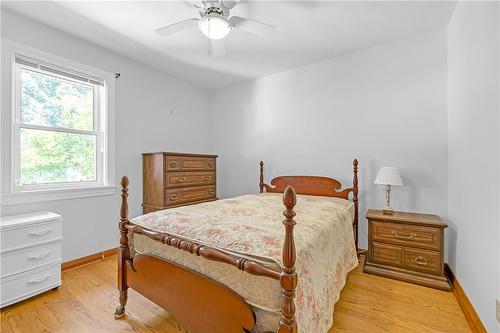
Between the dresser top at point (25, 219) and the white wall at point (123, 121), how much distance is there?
10 centimetres

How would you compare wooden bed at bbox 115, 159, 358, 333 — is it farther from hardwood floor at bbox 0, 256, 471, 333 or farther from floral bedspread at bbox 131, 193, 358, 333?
hardwood floor at bbox 0, 256, 471, 333

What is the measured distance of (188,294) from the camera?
142cm

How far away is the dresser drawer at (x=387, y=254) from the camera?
95.8 inches

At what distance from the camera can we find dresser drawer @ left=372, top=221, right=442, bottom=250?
2.27m

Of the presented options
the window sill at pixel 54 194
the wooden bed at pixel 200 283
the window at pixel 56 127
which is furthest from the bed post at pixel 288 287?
the window at pixel 56 127

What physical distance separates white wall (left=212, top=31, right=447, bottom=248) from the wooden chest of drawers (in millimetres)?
868

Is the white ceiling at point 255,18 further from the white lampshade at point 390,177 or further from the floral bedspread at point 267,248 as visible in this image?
the floral bedspread at point 267,248

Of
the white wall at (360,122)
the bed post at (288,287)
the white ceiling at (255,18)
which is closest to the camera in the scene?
the bed post at (288,287)

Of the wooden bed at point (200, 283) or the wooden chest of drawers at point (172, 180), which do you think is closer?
the wooden bed at point (200, 283)

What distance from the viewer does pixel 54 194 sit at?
255 cm

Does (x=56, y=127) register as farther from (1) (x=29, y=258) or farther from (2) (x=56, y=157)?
(1) (x=29, y=258)

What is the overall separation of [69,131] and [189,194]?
1.65 metres

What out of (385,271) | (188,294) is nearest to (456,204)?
(385,271)

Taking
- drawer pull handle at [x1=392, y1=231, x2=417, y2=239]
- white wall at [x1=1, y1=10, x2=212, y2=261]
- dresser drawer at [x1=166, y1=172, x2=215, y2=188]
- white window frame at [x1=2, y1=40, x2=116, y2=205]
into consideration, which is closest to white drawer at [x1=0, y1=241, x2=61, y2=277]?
white wall at [x1=1, y1=10, x2=212, y2=261]
